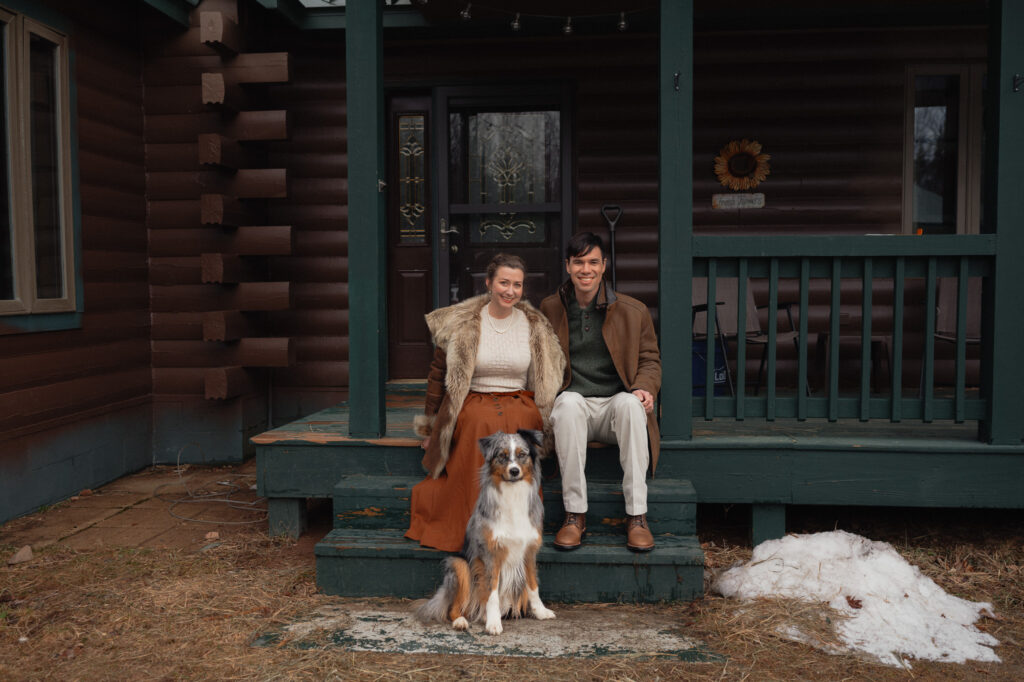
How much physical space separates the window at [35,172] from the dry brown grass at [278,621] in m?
1.62

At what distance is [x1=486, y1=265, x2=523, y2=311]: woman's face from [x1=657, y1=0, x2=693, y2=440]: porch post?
0.75m

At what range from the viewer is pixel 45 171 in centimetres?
493

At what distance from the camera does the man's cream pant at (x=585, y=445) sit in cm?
337

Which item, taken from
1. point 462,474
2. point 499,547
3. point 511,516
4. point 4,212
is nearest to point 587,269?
point 462,474

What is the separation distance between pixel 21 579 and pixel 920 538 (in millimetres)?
4362

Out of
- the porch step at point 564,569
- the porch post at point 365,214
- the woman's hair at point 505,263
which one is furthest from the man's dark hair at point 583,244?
the porch step at point 564,569

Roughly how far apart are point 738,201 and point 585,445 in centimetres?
334

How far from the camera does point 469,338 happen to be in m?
3.48

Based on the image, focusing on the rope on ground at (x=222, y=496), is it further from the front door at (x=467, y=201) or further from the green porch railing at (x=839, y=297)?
the green porch railing at (x=839, y=297)

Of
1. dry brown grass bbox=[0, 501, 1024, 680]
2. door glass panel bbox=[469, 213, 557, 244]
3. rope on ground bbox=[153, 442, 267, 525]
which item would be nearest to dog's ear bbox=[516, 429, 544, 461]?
dry brown grass bbox=[0, 501, 1024, 680]

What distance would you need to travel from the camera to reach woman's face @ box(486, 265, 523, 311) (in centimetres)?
338

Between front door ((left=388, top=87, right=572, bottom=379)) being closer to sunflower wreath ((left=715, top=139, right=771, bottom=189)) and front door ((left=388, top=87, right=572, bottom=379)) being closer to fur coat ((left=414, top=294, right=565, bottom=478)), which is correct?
sunflower wreath ((left=715, top=139, right=771, bottom=189))

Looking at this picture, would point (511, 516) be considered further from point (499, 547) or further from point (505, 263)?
point (505, 263)

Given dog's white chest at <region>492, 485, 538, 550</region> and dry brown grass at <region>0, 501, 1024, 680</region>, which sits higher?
dog's white chest at <region>492, 485, 538, 550</region>
